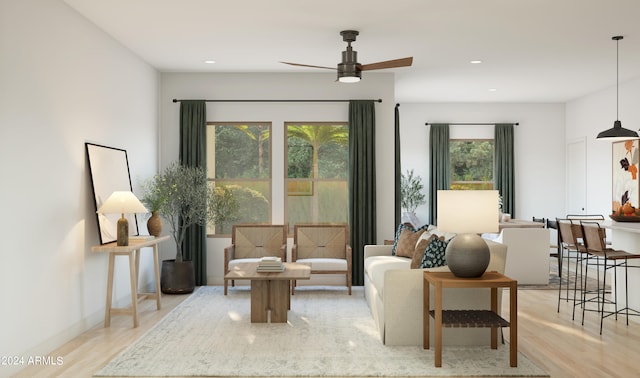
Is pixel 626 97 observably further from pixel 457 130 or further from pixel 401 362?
pixel 401 362

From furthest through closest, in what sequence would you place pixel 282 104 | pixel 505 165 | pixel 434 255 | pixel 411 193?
1. pixel 505 165
2. pixel 411 193
3. pixel 282 104
4. pixel 434 255

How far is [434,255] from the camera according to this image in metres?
5.02

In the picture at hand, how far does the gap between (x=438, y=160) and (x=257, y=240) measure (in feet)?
A: 14.8

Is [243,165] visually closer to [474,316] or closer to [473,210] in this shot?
[474,316]

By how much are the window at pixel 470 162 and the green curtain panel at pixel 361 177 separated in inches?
135

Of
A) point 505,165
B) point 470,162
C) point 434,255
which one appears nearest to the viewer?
point 434,255

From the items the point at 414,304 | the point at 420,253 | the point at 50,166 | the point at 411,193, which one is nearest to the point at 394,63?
the point at 420,253

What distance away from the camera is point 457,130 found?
1098cm

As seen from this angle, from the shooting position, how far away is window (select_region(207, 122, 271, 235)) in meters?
8.23

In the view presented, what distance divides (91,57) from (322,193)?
3.58m

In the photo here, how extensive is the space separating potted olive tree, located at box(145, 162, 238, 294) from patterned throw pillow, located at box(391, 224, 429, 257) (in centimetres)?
241

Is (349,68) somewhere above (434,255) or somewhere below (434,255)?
above

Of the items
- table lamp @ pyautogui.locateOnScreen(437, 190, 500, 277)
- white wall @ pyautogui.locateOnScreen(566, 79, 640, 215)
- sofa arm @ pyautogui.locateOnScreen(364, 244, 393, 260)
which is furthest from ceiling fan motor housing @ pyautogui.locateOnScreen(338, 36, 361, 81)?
white wall @ pyautogui.locateOnScreen(566, 79, 640, 215)

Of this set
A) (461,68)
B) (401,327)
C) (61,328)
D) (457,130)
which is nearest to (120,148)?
(61,328)
